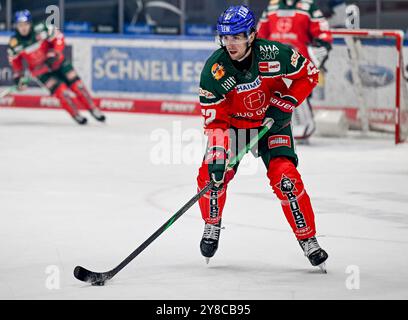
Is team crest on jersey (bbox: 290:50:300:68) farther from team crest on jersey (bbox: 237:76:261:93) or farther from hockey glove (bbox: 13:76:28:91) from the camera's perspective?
hockey glove (bbox: 13:76:28:91)

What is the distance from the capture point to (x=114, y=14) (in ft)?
53.2

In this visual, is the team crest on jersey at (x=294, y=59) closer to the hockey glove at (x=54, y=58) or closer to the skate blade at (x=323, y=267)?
the skate blade at (x=323, y=267)

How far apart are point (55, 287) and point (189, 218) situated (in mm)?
2267

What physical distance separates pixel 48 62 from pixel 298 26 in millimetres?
3707

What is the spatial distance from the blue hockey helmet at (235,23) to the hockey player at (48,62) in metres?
8.30

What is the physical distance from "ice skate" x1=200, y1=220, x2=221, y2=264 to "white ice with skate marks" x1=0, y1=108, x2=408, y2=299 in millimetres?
68

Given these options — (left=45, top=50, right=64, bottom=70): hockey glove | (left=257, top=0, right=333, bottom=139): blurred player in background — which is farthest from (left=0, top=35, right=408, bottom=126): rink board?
(left=257, top=0, right=333, bottom=139): blurred player in background

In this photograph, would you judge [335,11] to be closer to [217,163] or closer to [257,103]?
[257,103]

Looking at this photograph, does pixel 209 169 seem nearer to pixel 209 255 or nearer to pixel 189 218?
pixel 209 255

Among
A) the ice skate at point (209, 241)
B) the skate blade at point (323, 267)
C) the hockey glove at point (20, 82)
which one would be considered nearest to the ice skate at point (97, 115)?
the hockey glove at point (20, 82)

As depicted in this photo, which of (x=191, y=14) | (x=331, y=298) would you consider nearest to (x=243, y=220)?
(x=331, y=298)

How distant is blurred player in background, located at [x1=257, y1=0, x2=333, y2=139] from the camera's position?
11.9 m

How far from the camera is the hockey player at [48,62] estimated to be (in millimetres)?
14203

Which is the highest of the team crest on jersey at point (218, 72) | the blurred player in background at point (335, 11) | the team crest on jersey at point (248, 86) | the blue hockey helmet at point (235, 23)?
the blue hockey helmet at point (235, 23)
